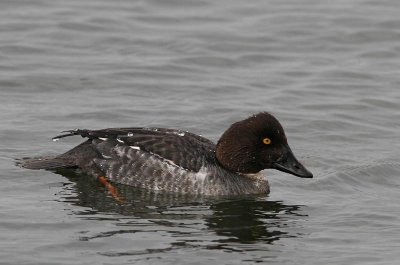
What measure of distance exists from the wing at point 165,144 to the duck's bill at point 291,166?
92 cm

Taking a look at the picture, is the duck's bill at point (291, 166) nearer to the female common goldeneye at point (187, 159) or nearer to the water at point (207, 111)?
the female common goldeneye at point (187, 159)

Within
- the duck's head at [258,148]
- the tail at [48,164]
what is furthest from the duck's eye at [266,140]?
the tail at [48,164]

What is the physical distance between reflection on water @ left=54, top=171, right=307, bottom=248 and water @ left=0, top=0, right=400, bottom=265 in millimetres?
35

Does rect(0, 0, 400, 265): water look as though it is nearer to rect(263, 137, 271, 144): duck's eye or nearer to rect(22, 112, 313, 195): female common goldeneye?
rect(22, 112, 313, 195): female common goldeneye

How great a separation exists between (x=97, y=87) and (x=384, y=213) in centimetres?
723

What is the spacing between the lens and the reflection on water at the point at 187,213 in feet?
43.8

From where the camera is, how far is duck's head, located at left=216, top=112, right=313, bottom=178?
49.9 ft

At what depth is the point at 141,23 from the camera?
79.0ft

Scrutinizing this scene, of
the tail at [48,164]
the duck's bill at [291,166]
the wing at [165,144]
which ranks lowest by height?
the duck's bill at [291,166]

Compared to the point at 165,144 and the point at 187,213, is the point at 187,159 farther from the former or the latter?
the point at 187,213

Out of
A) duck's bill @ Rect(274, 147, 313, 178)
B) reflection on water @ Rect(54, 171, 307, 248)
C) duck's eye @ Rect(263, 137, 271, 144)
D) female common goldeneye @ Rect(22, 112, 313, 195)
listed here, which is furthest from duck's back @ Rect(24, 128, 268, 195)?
duck's eye @ Rect(263, 137, 271, 144)

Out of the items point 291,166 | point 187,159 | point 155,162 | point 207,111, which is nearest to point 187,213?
point 187,159

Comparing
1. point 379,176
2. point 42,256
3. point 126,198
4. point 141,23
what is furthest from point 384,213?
point 141,23

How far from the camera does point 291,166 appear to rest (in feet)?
50.1
